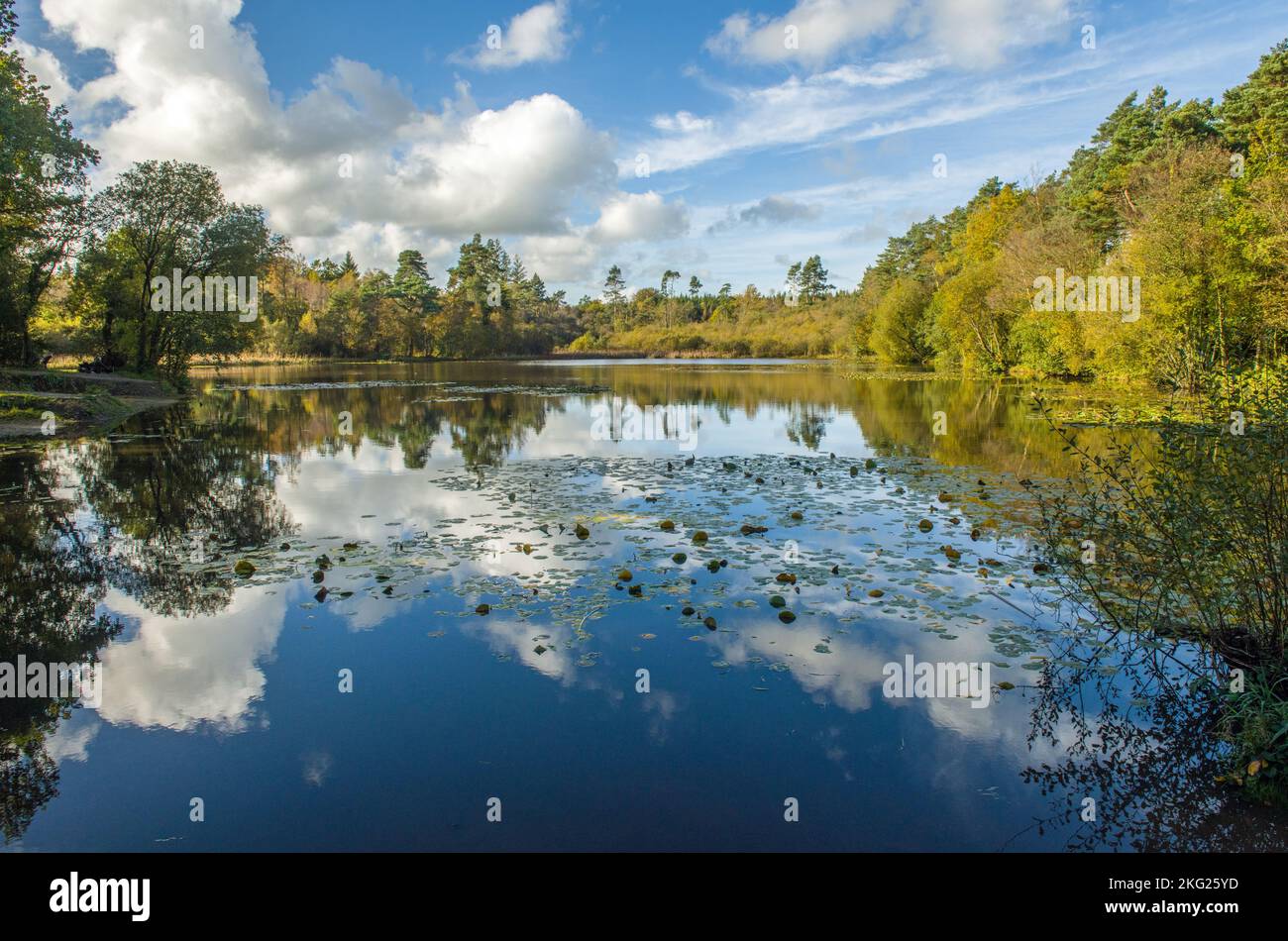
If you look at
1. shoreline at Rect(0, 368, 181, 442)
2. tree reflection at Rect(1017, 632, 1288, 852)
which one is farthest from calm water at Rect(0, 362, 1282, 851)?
shoreline at Rect(0, 368, 181, 442)

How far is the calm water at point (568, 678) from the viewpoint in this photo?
3766 mm

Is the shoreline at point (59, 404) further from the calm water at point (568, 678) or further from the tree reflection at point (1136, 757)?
the tree reflection at point (1136, 757)

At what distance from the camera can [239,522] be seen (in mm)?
9984

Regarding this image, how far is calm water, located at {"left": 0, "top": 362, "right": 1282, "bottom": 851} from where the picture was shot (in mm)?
3766

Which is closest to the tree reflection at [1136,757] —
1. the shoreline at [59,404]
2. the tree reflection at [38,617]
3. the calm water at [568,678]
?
the calm water at [568,678]

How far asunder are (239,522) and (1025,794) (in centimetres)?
992

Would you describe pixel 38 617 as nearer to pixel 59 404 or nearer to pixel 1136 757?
pixel 1136 757

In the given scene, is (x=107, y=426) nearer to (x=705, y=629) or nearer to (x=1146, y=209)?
(x=705, y=629)

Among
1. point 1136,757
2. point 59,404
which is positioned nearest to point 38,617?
point 1136,757

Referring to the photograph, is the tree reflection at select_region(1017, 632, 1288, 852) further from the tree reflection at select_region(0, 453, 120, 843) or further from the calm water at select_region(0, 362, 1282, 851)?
the tree reflection at select_region(0, 453, 120, 843)

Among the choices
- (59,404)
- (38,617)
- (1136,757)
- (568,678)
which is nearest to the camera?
(1136,757)

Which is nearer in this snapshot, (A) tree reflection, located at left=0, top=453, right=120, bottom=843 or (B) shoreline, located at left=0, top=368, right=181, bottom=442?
(A) tree reflection, located at left=0, top=453, right=120, bottom=843

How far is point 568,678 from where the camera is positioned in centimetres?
534
